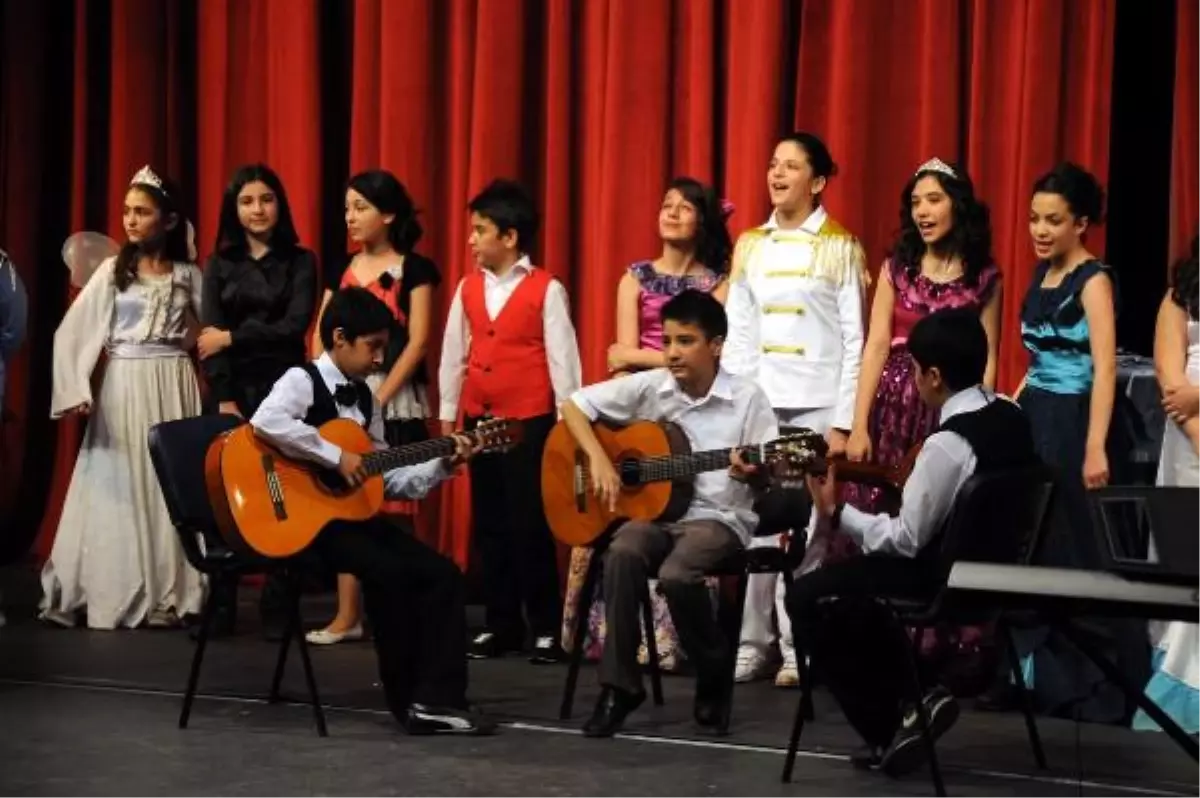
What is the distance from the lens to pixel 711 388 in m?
5.32

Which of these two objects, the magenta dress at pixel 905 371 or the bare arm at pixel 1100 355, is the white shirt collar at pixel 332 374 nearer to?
the magenta dress at pixel 905 371

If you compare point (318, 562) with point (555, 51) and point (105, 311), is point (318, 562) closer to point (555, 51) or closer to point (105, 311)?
point (105, 311)

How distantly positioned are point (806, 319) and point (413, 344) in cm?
129

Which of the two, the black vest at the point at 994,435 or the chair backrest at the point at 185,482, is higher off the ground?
the black vest at the point at 994,435

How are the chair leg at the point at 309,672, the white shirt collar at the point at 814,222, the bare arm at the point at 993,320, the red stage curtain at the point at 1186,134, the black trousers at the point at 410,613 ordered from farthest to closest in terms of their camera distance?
the red stage curtain at the point at 1186,134, the white shirt collar at the point at 814,222, the bare arm at the point at 993,320, the black trousers at the point at 410,613, the chair leg at the point at 309,672

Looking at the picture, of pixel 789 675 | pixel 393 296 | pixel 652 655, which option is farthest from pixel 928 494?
pixel 393 296

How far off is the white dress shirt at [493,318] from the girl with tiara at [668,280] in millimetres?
180

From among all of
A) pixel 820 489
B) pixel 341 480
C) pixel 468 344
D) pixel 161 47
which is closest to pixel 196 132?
pixel 161 47

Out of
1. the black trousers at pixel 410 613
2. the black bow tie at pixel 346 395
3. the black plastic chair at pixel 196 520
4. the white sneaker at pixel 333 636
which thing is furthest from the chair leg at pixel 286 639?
the white sneaker at pixel 333 636

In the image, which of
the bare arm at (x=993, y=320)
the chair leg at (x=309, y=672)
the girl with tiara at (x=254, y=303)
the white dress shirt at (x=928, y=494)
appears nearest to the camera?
the white dress shirt at (x=928, y=494)

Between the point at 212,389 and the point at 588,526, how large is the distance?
1.86 metres

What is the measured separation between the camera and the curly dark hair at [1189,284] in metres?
5.30

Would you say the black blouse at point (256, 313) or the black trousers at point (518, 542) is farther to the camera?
the black blouse at point (256, 313)

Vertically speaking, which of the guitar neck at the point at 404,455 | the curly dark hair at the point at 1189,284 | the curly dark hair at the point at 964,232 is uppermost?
the curly dark hair at the point at 964,232
